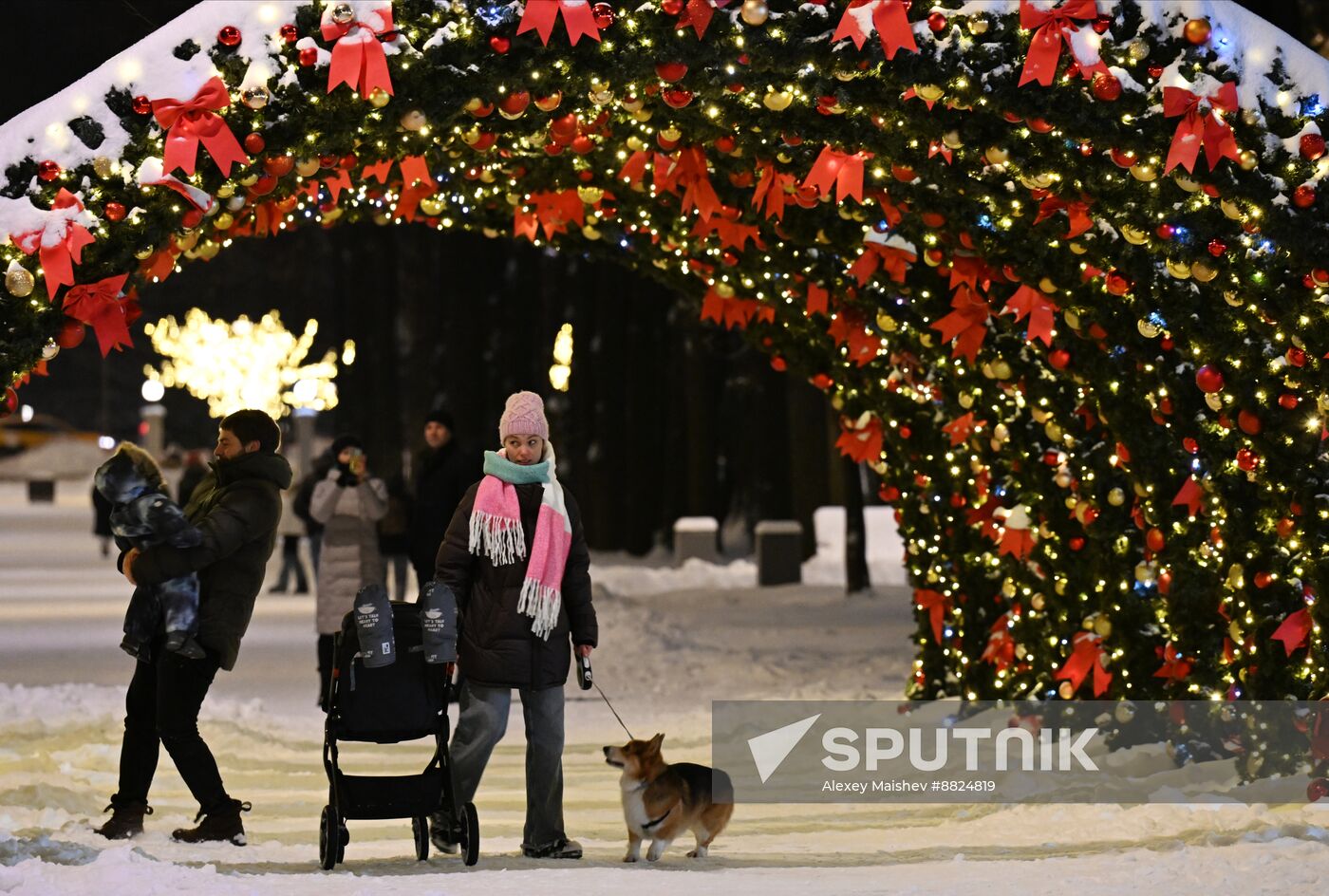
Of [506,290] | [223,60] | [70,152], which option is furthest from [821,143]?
[506,290]

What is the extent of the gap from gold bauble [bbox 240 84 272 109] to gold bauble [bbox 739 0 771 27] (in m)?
1.82

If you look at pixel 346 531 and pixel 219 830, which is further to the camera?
pixel 346 531

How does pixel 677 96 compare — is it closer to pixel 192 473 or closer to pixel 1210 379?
pixel 1210 379

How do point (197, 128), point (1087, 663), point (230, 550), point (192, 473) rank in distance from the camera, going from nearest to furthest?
point (197, 128) < point (230, 550) < point (1087, 663) < point (192, 473)

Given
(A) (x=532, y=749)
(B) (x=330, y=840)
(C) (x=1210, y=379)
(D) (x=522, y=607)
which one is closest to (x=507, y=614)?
(D) (x=522, y=607)

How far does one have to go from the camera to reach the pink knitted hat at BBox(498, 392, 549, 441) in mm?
7562

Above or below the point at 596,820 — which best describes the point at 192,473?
above

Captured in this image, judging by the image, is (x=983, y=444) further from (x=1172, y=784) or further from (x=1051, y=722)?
(x=1172, y=784)

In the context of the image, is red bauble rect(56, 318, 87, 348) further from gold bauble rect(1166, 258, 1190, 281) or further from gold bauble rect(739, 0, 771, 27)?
gold bauble rect(1166, 258, 1190, 281)

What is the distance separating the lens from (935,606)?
37.6ft

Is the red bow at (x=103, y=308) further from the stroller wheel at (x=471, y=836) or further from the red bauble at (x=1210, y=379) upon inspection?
the red bauble at (x=1210, y=379)

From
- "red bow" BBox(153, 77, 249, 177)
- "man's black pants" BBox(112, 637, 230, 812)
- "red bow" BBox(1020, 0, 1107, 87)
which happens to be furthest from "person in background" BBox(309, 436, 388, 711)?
"red bow" BBox(1020, 0, 1107, 87)

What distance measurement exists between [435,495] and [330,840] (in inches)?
209

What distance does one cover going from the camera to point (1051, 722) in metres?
10.4
